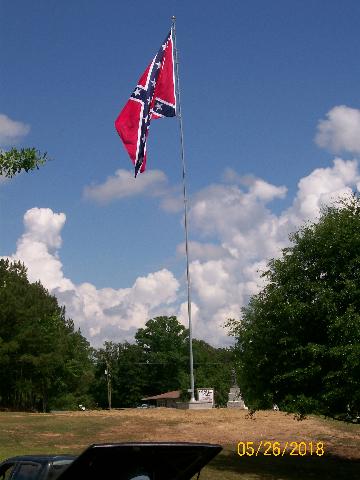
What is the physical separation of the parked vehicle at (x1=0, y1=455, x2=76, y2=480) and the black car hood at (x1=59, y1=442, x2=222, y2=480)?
9.03 ft

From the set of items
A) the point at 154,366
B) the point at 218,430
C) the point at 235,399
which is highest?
the point at 154,366

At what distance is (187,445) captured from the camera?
7574mm

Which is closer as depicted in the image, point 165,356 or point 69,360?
point 69,360

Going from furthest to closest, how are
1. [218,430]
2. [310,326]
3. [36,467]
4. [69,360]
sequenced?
[69,360] → [218,430] → [310,326] → [36,467]

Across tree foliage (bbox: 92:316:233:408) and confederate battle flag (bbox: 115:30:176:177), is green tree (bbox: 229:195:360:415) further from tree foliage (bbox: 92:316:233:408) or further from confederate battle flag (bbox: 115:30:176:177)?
tree foliage (bbox: 92:316:233:408)

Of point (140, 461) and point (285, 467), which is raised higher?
point (140, 461)

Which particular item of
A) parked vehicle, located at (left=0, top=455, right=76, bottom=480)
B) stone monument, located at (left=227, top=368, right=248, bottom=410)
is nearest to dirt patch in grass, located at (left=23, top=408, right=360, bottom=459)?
stone monument, located at (left=227, top=368, right=248, bottom=410)

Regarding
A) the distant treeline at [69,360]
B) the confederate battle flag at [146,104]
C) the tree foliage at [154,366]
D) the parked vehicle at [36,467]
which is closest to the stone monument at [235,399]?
the distant treeline at [69,360]

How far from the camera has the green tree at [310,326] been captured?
2250cm

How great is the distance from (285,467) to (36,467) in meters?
16.9

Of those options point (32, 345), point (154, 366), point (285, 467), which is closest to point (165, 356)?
point (154, 366)
